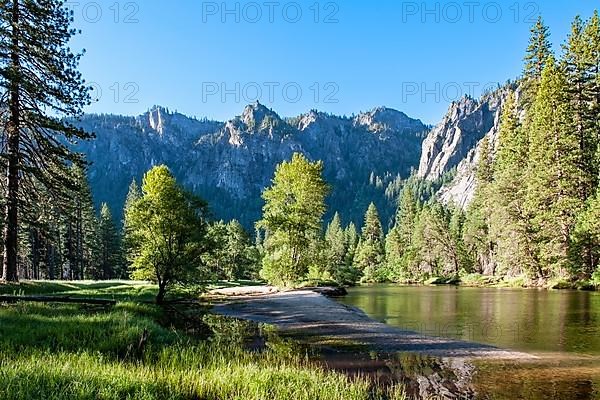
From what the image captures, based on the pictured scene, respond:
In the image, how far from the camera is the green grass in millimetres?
6996

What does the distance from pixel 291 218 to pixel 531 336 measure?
88.8 ft

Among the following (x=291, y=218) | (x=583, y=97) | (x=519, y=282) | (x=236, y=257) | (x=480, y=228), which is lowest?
(x=236, y=257)

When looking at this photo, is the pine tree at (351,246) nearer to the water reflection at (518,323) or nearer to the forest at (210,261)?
the forest at (210,261)

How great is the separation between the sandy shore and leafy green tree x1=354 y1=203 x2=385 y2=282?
223 feet

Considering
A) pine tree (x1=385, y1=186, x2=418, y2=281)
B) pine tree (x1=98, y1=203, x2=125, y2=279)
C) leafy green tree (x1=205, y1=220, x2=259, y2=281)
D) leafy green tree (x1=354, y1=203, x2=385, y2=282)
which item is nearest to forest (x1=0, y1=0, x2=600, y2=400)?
pine tree (x1=98, y1=203, x2=125, y2=279)

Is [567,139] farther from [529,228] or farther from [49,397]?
[49,397]

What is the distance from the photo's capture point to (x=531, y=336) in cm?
1631

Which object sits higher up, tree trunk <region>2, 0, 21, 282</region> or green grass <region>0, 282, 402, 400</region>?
tree trunk <region>2, 0, 21, 282</region>

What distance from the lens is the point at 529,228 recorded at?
48969 millimetres

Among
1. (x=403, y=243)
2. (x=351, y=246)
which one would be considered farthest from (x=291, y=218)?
(x=351, y=246)

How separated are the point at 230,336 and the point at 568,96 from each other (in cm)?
4588

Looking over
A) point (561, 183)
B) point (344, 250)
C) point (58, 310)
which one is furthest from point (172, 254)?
point (344, 250)

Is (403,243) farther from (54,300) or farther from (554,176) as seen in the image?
(54,300)

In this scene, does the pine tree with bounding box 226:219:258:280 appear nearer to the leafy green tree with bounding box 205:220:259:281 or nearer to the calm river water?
the leafy green tree with bounding box 205:220:259:281
